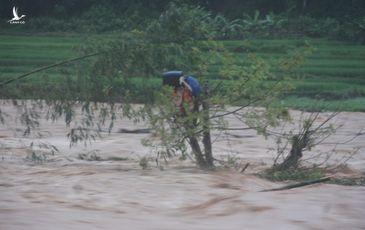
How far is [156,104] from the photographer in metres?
8.58

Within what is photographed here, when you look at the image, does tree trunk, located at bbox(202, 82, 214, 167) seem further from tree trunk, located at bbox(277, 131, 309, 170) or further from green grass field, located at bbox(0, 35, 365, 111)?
green grass field, located at bbox(0, 35, 365, 111)

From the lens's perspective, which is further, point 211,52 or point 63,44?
point 63,44

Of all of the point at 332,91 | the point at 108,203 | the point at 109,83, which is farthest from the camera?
the point at 332,91

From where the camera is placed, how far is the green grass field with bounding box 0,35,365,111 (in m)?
20.0

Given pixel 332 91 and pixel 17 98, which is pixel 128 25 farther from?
pixel 17 98

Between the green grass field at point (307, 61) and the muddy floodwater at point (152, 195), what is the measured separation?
865 cm

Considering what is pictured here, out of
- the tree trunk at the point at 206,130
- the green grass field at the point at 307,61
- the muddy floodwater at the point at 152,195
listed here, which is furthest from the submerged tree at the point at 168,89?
the green grass field at the point at 307,61

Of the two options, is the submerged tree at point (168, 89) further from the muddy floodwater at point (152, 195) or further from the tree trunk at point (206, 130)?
the muddy floodwater at point (152, 195)

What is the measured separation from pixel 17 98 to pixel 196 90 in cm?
296

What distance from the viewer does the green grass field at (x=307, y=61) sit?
20.0 m

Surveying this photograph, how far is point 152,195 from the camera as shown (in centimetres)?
652

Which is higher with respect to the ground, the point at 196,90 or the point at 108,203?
the point at 196,90

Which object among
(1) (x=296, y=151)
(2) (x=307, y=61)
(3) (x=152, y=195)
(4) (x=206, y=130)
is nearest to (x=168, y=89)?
(4) (x=206, y=130)

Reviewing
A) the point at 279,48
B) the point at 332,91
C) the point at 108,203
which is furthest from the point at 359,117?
the point at 108,203
